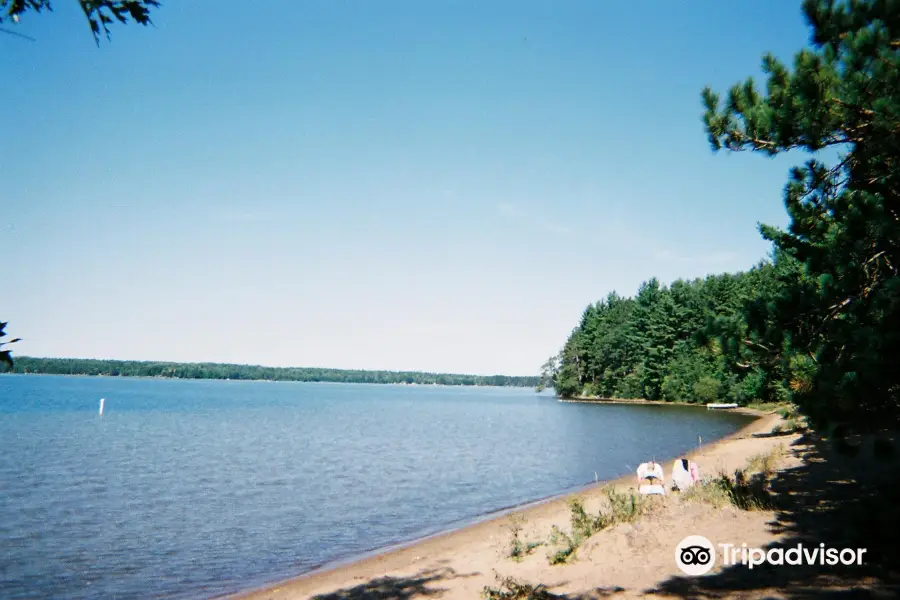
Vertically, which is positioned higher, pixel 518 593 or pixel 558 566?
pixel 518 593

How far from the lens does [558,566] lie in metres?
9.94

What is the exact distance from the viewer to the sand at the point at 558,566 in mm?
8445

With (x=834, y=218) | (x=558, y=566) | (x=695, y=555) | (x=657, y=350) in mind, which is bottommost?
(x=558, y=566)

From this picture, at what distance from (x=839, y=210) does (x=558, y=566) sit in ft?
23.4

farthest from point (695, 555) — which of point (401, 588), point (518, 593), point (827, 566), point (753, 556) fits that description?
point (401, 588)

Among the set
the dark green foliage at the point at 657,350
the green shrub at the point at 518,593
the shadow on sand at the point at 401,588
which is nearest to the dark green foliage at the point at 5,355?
the green shrub at the point at 518,593

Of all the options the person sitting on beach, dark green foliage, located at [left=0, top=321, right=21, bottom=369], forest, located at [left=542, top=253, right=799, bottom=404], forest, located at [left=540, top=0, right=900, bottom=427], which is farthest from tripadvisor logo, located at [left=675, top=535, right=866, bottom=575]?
forest, located at [left=542, top=253, right=799, bottom=404]

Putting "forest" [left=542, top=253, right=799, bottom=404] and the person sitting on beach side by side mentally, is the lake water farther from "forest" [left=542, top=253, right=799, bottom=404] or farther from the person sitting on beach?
"forest" [left=542, top=253, right=799, bottom=404]

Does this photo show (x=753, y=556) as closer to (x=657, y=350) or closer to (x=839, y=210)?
(x=839, y=210)

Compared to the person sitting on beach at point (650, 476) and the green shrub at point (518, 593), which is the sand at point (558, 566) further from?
the person sitting on beach at point (650, 476)

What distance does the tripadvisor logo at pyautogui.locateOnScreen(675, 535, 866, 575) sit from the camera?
294 inches

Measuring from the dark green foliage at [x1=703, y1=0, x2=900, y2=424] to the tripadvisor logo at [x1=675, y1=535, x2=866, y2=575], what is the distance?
212cm

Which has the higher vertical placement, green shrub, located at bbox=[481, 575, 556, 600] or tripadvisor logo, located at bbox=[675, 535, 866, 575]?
tripadvisor logo, located at bbox=[675, 535, 866, 575]

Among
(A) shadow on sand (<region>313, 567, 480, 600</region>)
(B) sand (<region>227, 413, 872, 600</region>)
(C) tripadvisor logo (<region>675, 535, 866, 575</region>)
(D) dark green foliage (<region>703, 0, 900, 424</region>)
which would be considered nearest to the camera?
(D) dark green foliage (<region>703, 0, 900, 424</region>)
